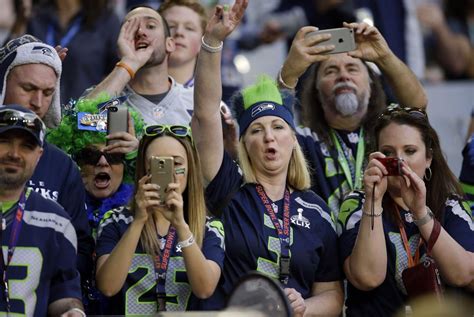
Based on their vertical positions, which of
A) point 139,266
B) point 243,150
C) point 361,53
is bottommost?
point 139,266

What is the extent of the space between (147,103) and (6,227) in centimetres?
230

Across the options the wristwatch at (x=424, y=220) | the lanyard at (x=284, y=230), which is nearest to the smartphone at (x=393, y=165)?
the wristwatch at (x=424, y=220)

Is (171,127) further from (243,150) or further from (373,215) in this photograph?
(373,215)

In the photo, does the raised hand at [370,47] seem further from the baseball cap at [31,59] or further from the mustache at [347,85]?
the baseball cap at [31,59]

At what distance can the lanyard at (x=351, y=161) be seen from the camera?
27.1ft

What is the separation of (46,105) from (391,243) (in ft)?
6.75

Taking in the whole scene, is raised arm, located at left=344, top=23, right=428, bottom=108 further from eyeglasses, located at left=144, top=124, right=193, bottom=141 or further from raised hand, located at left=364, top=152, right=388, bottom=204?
eyeglasses, located at left=144, top=124, right=193, bottom=141

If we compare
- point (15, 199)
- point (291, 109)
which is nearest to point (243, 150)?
point (291, 109)

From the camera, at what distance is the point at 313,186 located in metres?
8.31

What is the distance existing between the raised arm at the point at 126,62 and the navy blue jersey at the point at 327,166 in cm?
111

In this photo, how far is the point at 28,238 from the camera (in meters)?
6.41

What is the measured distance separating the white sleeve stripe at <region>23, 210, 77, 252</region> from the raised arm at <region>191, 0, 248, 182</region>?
1168 millimetres

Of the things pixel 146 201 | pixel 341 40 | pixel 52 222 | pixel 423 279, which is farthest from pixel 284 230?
pixel 52 222

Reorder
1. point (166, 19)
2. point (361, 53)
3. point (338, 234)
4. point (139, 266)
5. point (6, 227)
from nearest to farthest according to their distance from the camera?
1. point (6, 227)
2. point (139, 266)
3. point (338, 234)
4. point (361, 53)
5. point (166, 19)
